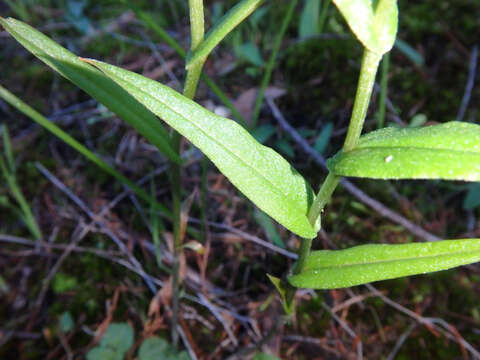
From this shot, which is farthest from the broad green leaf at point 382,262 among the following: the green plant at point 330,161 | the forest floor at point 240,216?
the forest floor at point 240,216

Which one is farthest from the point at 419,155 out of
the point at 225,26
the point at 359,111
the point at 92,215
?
the point at 92,215

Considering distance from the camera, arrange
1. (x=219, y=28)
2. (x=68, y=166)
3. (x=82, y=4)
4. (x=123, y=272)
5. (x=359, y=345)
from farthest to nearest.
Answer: (x=82, y=4), (x=68, y=166), (x=123, y=272), (x=359, y=345), (x=219, y=28)

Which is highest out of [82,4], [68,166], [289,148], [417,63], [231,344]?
[82,4]

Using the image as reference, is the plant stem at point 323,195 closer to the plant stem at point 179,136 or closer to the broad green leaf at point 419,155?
the broad green leaf at point 419,155

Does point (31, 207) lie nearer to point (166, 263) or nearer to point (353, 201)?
point (166, 263)

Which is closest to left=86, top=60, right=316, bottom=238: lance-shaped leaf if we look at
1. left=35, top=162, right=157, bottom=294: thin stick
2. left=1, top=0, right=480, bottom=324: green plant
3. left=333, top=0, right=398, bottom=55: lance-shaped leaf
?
left=1, top=0, right=480, bottom=324: green plant

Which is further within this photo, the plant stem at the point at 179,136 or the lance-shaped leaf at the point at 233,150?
the plant stem at the point at 179,136

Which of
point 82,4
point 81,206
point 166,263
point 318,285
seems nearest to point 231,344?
point 166,263

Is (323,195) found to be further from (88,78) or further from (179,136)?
(88,78)
